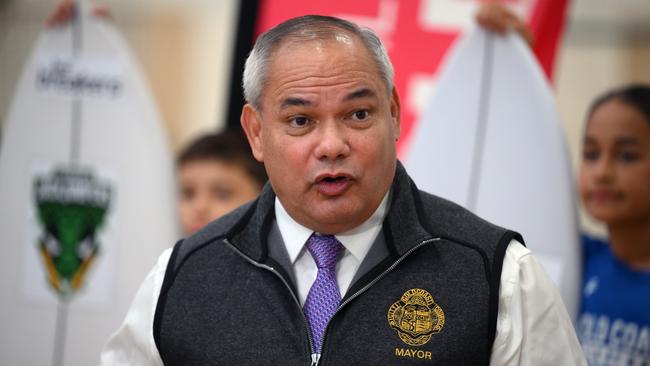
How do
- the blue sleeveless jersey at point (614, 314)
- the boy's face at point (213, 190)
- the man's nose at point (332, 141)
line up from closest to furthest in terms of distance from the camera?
the man's nose at point (332, 141)
the blue sleeveless jersey at point (614, 314)
the boy's face at point (213, 190)

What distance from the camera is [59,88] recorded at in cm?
265

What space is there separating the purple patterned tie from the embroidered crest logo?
0.09 metres

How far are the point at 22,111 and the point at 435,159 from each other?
1219 millimetres

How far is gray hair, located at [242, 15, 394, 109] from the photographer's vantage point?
1.31 metres

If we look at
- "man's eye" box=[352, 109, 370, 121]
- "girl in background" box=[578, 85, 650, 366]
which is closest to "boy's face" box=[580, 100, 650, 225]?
"girl in background" box=[578, 85, 650, 366]

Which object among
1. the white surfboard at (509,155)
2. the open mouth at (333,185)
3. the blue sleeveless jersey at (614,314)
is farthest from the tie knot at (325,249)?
the blue sleeveless jersey at (614,314)

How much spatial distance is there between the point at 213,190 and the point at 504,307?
1422mm

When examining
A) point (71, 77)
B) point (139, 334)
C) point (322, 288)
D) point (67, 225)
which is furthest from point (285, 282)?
point (71, 77)

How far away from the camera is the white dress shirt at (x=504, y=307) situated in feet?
4.27

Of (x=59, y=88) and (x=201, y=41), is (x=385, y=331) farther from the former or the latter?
(x=201, y=41)

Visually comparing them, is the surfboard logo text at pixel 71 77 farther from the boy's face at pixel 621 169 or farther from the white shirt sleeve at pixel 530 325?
the white shirt sleeve at pixel 530 325

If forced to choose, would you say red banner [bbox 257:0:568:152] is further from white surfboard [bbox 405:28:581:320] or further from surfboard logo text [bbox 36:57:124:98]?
surfboard logo text [bbox 36:57:124:98]

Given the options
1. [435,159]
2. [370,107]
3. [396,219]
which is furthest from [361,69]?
[435,159]

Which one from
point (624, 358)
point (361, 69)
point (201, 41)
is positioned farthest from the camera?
point (201, 41)
